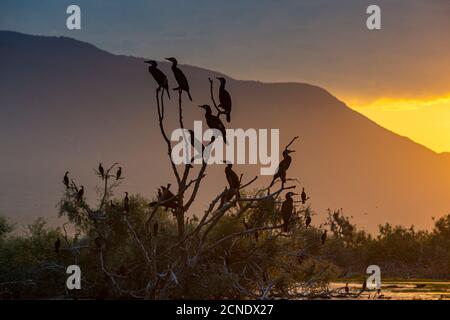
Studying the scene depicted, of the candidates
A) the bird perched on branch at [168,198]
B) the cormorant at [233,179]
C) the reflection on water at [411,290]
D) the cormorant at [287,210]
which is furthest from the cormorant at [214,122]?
the reflection on water at [411,290]

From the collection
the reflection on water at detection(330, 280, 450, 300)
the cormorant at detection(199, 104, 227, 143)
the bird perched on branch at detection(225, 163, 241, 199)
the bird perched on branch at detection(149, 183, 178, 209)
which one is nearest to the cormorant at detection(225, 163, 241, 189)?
the bird perched on branch at detection(225, 163, 241, 199)

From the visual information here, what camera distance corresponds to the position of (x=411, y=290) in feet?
126

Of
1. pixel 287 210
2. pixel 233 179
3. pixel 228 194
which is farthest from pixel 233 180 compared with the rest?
pixel 287 210

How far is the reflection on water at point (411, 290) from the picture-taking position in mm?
34812

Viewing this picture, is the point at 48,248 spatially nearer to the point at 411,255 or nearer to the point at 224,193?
the point at 411,255

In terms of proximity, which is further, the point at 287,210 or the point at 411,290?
the point at 411,290

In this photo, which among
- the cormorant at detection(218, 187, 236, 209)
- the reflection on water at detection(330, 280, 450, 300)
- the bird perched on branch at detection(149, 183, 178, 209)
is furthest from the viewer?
the reflection on water at detection(330, 280, 450, 300)

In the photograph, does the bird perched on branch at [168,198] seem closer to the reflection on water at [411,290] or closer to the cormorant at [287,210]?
the cormorant at [287,210]

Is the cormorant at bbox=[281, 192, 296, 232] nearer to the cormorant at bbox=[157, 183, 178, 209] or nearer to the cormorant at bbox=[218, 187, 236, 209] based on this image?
the cormorant at bbox=[218, 187, 236, 209]

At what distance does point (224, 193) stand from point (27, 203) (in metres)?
162

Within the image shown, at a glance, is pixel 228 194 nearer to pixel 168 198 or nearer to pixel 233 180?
pixel 233 180

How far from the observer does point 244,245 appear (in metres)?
32.4

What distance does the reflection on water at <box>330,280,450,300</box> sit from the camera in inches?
1371

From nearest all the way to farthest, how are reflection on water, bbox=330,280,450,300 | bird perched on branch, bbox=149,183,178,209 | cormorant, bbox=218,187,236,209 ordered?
cormorant, bbox=218,187,236,209 < bird perched on branch, bbox=149,183,178,209 < reflection on water, bbox=330,280,450,300
